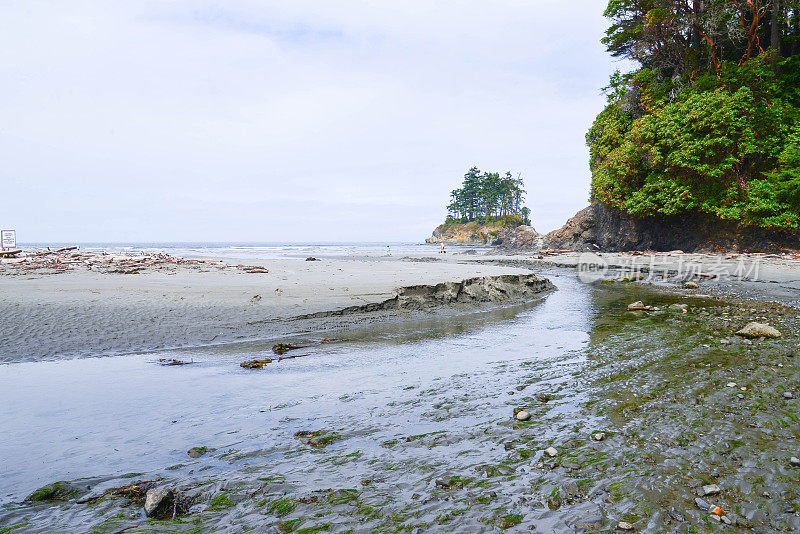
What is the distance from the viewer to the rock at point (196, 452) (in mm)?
3302

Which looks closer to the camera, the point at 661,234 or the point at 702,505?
the point at 702,505

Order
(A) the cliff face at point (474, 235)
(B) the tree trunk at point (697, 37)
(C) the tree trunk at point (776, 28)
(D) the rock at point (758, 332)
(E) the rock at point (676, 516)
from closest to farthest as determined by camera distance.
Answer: (E) the rock at point (676, 516) < (D) the rock at point (758, 332) < (C) the tree trunk at point (776, 28) < (B) the tree trunk at point (697, 37) < (A) the cliff face at point (474, 235)

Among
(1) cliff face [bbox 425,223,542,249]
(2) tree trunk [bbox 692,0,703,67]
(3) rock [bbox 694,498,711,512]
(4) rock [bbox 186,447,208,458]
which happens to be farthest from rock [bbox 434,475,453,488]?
(1) cliff face [bbox 425,223,542,249]

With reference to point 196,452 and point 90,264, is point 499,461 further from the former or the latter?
point 90,264

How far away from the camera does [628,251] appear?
3216 cm

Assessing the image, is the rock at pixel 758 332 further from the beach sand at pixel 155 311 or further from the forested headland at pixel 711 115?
the forested headland at pixel 711 115

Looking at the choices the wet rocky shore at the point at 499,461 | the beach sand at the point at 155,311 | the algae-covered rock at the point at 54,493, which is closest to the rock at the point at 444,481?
the wet rocky shore at the point at 499,461

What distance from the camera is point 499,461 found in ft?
10.3

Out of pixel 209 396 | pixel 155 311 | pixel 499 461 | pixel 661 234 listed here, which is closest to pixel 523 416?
pixel 499 461

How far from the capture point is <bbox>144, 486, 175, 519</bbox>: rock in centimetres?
247

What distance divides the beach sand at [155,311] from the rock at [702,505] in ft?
23.0

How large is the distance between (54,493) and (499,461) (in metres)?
3.30

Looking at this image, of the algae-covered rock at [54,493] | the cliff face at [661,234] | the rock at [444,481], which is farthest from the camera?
the cliff face at [661,234]

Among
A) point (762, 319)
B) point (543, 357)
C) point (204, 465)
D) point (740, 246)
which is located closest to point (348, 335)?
point (543, 357)
